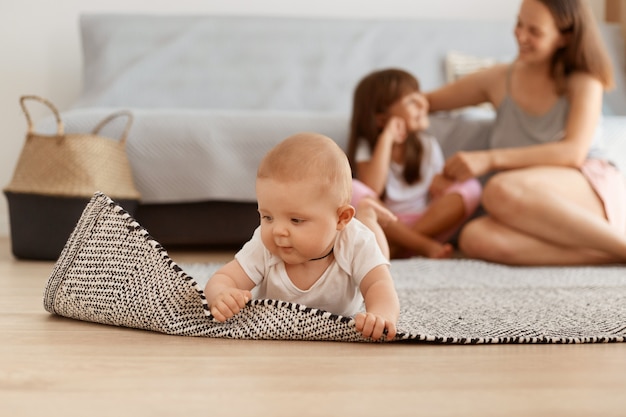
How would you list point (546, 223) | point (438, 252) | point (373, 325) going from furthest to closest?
1. point (438, 252)
2. point (546, 223)
3. point (373, 325)

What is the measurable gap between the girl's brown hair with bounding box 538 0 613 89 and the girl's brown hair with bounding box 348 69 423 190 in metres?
0.46

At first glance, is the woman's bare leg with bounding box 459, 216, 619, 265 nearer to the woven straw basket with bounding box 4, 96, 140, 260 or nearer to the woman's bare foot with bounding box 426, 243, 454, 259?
the woman's bare foot with bounding box 426, 243, 454, 259

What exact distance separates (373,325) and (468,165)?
1223mm

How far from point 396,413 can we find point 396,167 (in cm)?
179

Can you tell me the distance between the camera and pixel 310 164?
1.25m

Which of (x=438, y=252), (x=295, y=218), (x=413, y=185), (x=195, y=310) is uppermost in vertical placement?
(x=295, y=218)

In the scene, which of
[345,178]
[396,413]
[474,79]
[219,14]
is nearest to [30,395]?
[396,413]

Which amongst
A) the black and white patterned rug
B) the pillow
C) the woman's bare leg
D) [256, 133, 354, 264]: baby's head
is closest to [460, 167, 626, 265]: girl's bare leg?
the woman's bare leg

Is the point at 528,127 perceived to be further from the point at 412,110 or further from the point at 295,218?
the point at 295,218

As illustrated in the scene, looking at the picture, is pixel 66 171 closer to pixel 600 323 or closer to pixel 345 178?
pixel 345 178

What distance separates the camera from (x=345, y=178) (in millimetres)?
1286

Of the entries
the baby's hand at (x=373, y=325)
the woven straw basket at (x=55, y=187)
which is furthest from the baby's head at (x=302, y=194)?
the woven straw basket at (x=55, y=187)

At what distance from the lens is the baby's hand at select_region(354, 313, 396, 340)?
1205 millimetres

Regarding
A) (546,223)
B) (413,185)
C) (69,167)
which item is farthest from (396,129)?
(69,167)
